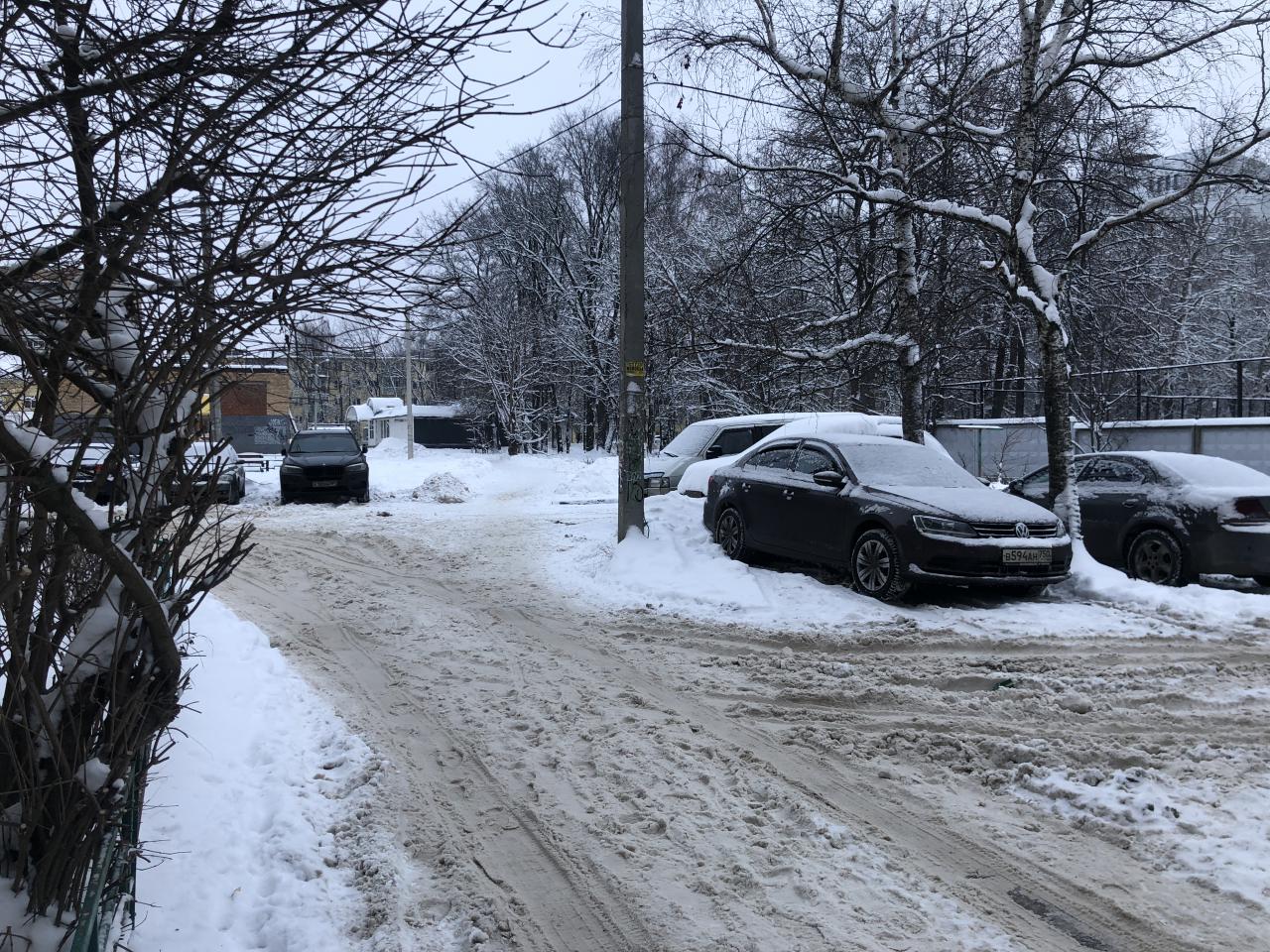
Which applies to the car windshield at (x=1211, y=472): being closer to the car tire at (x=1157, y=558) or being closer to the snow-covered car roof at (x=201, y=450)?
the car tire at (x=1157, y=558)

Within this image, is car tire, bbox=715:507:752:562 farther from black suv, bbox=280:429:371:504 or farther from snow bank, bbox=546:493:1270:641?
black suv, bbox=280:429:371:504

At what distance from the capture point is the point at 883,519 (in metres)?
8.99

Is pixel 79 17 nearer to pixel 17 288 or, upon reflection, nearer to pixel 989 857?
pixel 17 288

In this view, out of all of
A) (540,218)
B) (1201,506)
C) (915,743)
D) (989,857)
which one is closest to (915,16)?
(1201,506)

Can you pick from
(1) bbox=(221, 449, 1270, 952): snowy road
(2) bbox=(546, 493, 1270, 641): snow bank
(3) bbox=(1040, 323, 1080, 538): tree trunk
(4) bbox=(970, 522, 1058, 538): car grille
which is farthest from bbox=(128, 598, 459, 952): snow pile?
(3) bbox=(1040, 323, 1080, 538): tree trunk

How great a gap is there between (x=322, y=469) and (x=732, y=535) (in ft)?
38.5

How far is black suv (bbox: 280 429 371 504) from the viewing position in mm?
19594

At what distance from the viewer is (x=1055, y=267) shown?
54.6ft

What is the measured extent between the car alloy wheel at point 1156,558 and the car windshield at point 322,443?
16.0 metres

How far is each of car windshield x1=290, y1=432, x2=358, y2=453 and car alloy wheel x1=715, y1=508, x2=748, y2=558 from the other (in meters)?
11.9

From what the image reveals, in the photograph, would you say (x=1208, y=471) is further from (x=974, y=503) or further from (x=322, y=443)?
(x=322, y=443)

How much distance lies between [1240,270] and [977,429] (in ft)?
79.0

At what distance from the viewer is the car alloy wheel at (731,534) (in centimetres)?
1095

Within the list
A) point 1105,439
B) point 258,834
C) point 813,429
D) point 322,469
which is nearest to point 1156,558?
point 813,429
